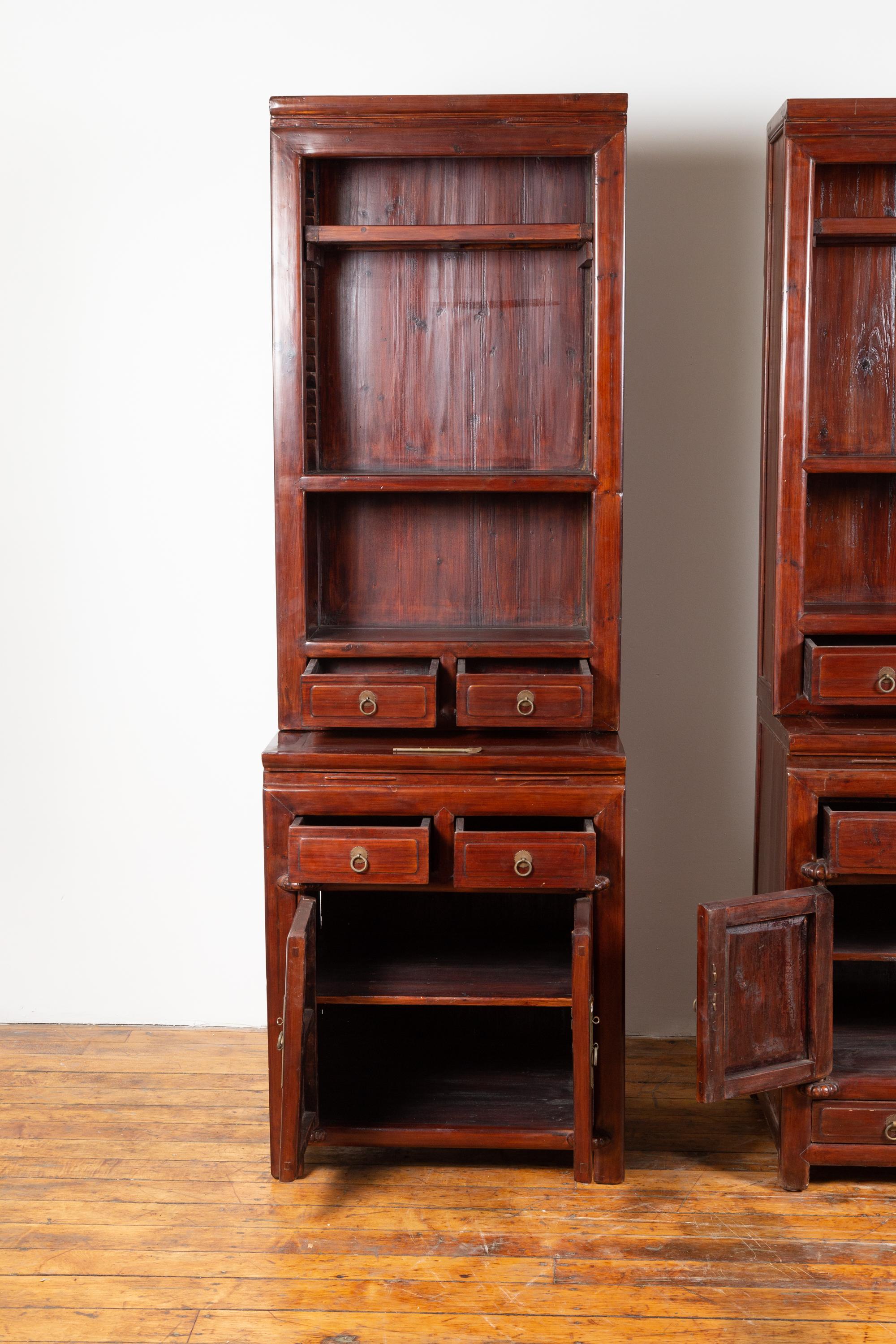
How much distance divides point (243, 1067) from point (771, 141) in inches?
107

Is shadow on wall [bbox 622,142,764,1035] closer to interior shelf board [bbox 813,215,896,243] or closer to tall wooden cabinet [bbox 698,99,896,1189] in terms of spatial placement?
tall wooden cabinet [bbox 698,99,896,1189]

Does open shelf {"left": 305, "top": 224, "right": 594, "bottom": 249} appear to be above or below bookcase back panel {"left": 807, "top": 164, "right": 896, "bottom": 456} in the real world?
above

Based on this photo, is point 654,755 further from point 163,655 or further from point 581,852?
point 163,655

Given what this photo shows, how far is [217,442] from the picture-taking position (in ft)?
11.0

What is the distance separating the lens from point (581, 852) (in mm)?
2584

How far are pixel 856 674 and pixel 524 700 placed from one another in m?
0.73

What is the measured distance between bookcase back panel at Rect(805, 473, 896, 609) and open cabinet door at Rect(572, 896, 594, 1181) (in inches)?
41.0

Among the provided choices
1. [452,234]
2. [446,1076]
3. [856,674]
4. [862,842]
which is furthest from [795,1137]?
[452,234]

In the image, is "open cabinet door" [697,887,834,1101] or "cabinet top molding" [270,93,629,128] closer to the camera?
"open cabinet door" [697,887,834,1101]

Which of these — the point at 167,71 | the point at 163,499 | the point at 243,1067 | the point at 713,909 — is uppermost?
the point at 167,71

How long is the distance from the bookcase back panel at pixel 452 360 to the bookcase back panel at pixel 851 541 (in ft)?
2.00

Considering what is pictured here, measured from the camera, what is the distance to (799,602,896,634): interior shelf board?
106 inches

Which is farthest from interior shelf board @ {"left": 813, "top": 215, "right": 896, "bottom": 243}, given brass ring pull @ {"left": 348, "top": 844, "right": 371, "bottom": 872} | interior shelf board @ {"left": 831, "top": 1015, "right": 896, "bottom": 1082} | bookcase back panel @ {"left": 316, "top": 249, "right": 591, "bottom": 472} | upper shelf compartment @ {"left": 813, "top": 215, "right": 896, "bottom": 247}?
interior shelf board @ {"left": 831, "top": 1015, "right": 896, "bottom": 1082}

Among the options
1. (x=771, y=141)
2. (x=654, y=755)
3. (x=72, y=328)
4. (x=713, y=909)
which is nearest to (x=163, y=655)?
(x=72, y=328)
